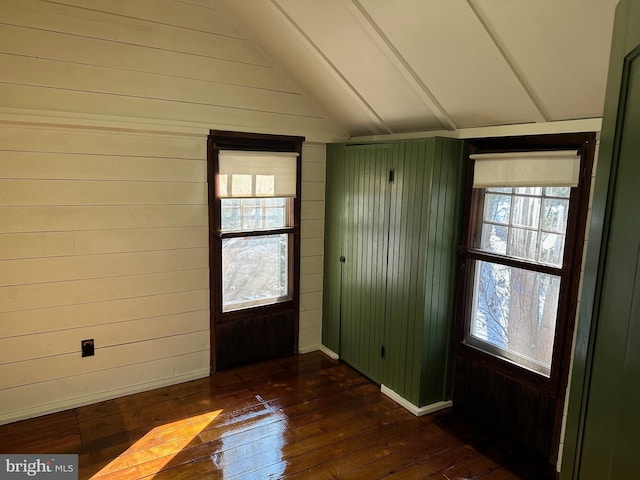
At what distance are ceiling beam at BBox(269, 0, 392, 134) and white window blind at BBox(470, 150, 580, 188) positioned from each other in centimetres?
84

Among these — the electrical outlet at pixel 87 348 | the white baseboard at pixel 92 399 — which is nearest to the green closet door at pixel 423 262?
the white baseboard at pixel 92 399

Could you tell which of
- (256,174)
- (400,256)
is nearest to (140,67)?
(256,174)

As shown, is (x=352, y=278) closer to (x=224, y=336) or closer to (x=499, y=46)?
(x=224, y=336)

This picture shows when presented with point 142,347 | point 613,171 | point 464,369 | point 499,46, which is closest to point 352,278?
point 464,369

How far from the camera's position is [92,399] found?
3172 mm

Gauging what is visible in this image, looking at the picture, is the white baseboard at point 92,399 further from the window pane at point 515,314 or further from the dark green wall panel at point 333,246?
the window pane at point 515,314

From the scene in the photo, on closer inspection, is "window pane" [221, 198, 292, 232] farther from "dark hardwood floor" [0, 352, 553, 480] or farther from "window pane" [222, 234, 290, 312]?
"dark hardwood floor" [0, 352, 553, 480]

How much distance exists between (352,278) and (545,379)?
1.58 metres

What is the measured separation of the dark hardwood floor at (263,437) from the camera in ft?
8.29

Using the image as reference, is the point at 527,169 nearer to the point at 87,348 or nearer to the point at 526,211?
the point at 526,211

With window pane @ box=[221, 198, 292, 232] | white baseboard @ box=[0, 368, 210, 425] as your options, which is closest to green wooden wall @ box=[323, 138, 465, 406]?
window pane @ box=[221, 198, 292, 232]

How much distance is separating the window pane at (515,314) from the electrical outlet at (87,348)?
2.61 meters

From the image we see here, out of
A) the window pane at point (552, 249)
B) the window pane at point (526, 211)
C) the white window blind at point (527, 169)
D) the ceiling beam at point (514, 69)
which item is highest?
the ceiling beam at point (514, 69)

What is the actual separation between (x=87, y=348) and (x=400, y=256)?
226 centimetres
